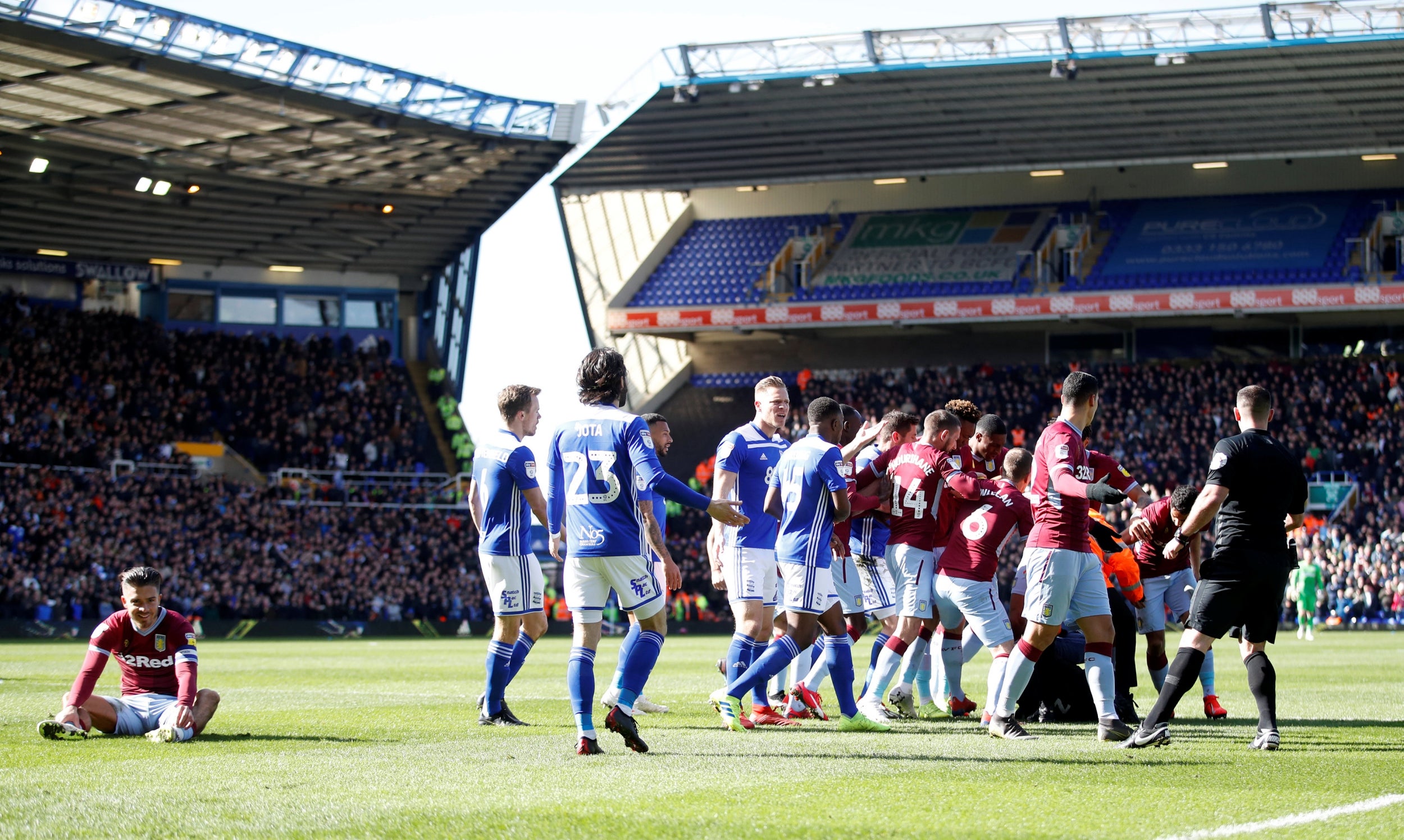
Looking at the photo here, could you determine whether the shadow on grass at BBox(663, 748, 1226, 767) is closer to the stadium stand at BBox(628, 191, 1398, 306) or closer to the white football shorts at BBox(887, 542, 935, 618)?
the white football shorts at BBox(887, 542, 935, 618)

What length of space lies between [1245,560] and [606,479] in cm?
366

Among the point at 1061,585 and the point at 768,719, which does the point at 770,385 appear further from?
the point at 768,719

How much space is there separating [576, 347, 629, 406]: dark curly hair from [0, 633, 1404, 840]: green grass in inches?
79.2

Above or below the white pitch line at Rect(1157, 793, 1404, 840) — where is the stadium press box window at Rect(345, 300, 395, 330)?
above

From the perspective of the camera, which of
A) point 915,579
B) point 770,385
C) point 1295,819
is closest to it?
point 1295,819

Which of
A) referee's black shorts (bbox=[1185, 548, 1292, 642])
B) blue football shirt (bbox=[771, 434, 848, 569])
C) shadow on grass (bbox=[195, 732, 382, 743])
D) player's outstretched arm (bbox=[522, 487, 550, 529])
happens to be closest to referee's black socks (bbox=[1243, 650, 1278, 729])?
referee's black shorts (bbox=[1185, 548, 1292, 642])

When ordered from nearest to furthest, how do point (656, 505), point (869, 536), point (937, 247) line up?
point (869, 536), point (656, 505), point (937, 247)

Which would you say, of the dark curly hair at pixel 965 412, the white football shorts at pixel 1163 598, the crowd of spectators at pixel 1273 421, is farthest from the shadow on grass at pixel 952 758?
the crowd of spectators at pixel 1273 421

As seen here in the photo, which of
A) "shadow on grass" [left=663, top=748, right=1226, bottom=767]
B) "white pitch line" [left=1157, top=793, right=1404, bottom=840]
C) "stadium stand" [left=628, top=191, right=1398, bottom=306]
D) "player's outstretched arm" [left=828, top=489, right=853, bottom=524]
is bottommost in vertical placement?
"shadow on grass" [left=663, top=748, right=1226, bottom=767]

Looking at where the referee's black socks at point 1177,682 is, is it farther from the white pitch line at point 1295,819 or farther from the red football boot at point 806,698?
the red football boot at point 806,698

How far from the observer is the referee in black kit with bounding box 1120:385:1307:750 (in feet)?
27.1

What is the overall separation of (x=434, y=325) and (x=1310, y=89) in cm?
2929

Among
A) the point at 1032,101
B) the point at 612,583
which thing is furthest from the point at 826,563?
the point at 1032,101

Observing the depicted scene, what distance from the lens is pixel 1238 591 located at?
325 inches
